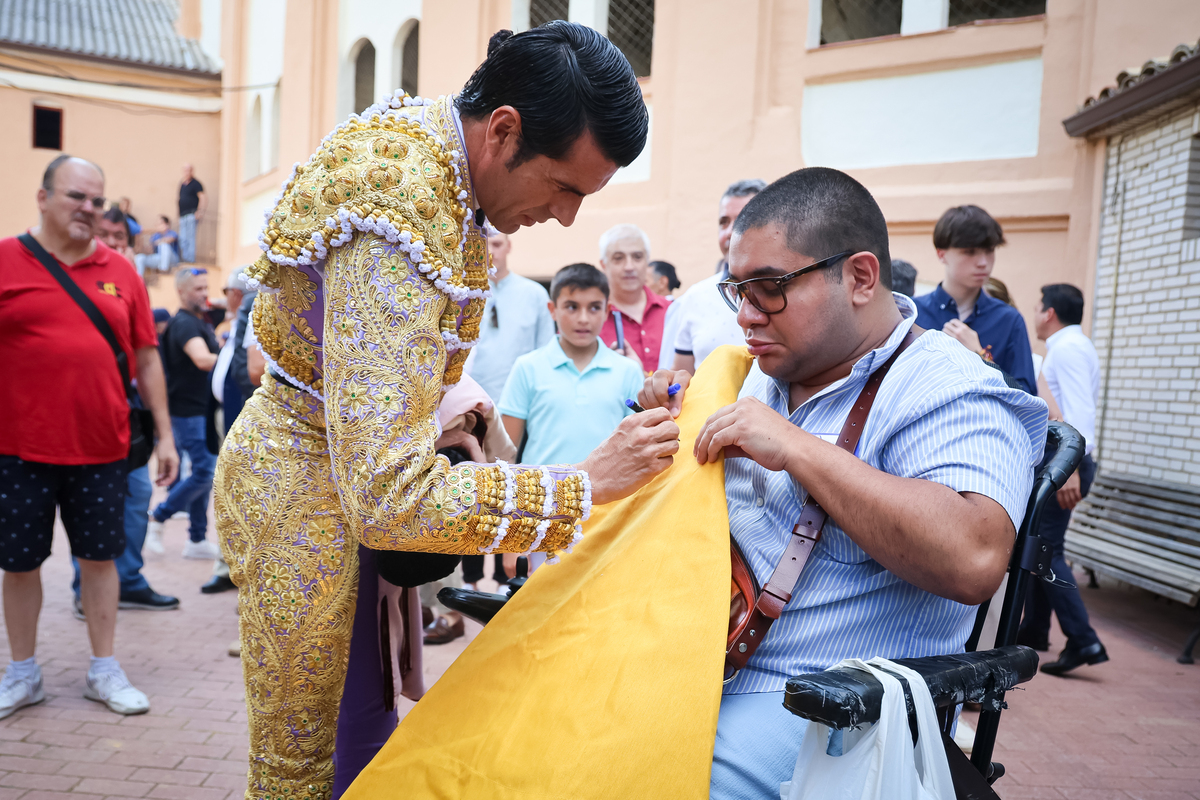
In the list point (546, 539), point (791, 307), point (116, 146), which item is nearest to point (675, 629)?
point (546, 539)

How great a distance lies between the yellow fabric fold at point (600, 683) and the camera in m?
1.57

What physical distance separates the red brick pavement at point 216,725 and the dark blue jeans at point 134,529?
28 cm

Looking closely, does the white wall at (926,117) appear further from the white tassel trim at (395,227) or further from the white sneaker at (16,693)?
the white sneaker at (16,693)

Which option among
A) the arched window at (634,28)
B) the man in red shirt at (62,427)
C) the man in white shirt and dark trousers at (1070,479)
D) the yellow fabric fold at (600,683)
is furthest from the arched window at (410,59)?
the yellow fabric fold at (600,683)

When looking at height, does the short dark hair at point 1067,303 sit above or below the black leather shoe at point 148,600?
above

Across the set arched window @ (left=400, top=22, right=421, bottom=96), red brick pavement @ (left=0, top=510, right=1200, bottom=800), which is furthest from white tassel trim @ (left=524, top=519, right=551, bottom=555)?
arched window @ (left=400, top=22, right=421, bottom=96)

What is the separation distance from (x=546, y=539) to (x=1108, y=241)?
25.2 ft

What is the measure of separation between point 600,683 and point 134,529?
4799mm

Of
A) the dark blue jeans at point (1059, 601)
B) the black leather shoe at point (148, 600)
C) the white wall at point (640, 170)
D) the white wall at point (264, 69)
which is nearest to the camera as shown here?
the dark blue jeans at point (1059, 601)

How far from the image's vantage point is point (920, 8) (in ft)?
28.2

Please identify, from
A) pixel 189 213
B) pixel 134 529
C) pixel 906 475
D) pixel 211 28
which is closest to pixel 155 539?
pixel 134 529

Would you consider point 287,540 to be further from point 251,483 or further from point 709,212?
point 709,212

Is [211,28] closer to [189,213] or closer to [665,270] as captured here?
[189,213]

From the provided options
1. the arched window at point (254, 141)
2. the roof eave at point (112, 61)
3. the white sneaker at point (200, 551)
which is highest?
the roof eave at point (112, 61)
